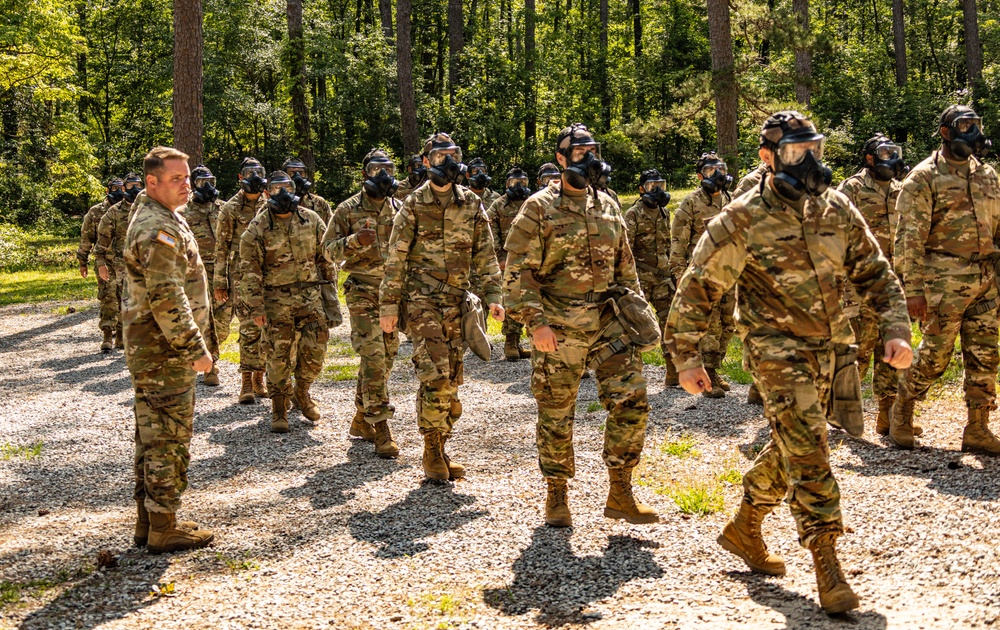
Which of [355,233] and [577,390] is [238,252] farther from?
[577,390]

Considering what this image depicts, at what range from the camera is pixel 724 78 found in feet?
56.4

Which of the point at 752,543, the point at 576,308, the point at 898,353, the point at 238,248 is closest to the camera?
the point at 898,353

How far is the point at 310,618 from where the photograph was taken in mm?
5270

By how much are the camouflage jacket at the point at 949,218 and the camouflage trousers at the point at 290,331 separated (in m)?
6.03

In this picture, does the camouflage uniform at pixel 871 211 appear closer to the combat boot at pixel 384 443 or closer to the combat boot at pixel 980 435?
the combat boot at pixel 980 435

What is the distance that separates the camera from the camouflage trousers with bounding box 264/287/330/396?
32.6 feet

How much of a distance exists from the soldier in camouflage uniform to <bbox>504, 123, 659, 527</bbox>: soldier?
4.22 m

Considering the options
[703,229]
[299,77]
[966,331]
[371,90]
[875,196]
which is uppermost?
[299,77]

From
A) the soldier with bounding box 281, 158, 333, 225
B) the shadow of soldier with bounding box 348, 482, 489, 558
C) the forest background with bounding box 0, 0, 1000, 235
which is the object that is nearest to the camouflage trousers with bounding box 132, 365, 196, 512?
the shadow of soldier with bounding box 348, 482, 489, 558

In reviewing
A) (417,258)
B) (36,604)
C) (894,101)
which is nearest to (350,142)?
(894,101)

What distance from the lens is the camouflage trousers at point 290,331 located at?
392 inches

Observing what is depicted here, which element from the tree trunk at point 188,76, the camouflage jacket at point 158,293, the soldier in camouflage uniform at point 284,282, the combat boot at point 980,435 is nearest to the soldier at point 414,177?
the soldier in camouflage uniform at point 284,282

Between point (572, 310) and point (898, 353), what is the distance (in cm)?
228

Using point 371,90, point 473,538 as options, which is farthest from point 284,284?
point 371,90
